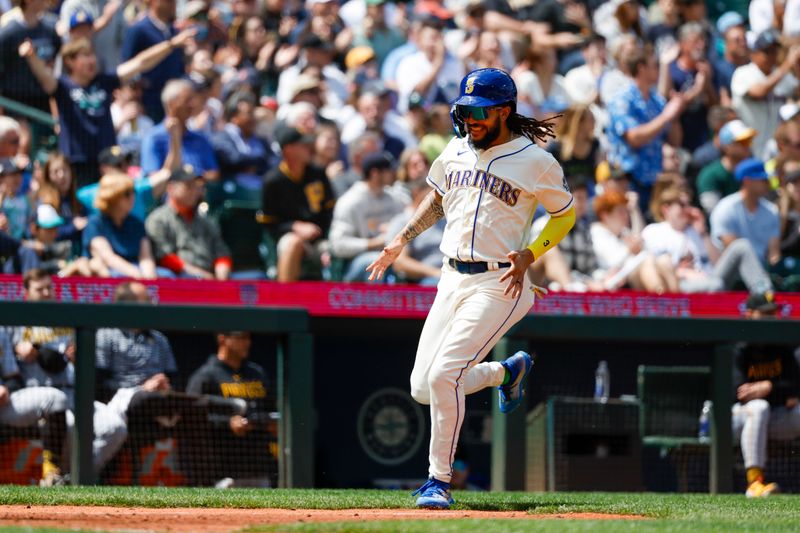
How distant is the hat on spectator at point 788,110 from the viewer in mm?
13727

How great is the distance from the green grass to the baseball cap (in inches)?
113

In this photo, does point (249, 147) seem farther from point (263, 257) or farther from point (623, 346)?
point (623, 346)

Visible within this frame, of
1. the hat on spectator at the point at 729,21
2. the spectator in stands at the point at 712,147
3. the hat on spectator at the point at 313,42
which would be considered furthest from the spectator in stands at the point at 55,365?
the hat on spectator at the point at 729,21

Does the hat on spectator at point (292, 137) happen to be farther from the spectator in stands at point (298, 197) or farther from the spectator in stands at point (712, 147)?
the spectator in stands at point (712, 147)

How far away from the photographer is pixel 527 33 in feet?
47.7

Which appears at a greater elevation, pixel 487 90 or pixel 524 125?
pixel 487 90

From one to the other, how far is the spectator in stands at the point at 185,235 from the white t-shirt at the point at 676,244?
350 centimetres

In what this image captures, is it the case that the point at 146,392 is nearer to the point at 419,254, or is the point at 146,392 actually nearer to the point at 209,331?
the point at 209,331

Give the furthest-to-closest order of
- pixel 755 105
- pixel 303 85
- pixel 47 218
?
pixel 755 105 → pixel 303 85 → pixel 47 218

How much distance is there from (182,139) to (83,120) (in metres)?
0.81

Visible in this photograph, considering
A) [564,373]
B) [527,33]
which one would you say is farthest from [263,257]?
[527,33]

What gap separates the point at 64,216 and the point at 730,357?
192 inches

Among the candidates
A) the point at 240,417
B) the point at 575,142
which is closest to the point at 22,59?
the point at 240,417

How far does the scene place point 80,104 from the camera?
37.3ft
